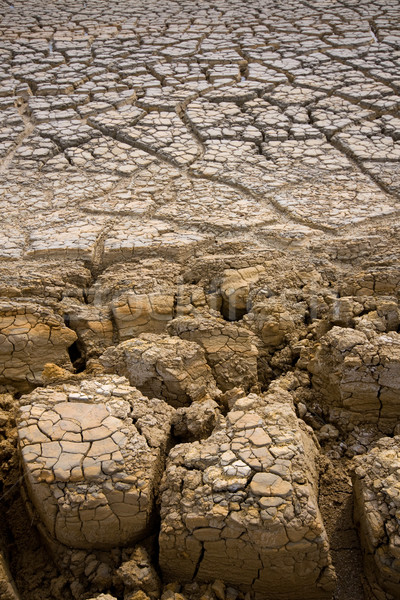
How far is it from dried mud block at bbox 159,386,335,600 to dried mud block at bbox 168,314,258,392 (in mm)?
574

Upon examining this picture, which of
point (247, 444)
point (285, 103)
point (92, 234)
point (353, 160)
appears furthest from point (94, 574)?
point (285, 103)

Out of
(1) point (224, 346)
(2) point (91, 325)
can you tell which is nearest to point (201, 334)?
(1) point (224, 346)

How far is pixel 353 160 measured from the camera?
14.1 ft

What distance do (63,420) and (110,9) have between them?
6.85 metres

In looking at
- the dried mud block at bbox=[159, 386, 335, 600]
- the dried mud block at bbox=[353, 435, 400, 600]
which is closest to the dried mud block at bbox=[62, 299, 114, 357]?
the dried mud block at bbox=[159, 386, 335, 600]

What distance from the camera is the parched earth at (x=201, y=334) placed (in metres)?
1.94

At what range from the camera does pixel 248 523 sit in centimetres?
186

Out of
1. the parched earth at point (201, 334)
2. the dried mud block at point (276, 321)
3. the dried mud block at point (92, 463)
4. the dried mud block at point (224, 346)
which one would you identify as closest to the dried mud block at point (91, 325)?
the parched earth at point (201, 334)

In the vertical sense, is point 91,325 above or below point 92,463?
below

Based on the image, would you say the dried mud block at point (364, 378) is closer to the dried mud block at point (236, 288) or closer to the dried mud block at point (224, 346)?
the dried mud block at point (224, 346)

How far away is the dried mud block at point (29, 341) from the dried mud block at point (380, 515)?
1472mm

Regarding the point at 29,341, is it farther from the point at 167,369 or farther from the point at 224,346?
the point at 224,346

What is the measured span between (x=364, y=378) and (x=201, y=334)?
0.78 m

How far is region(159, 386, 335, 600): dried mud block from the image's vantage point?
1865 millimetres
